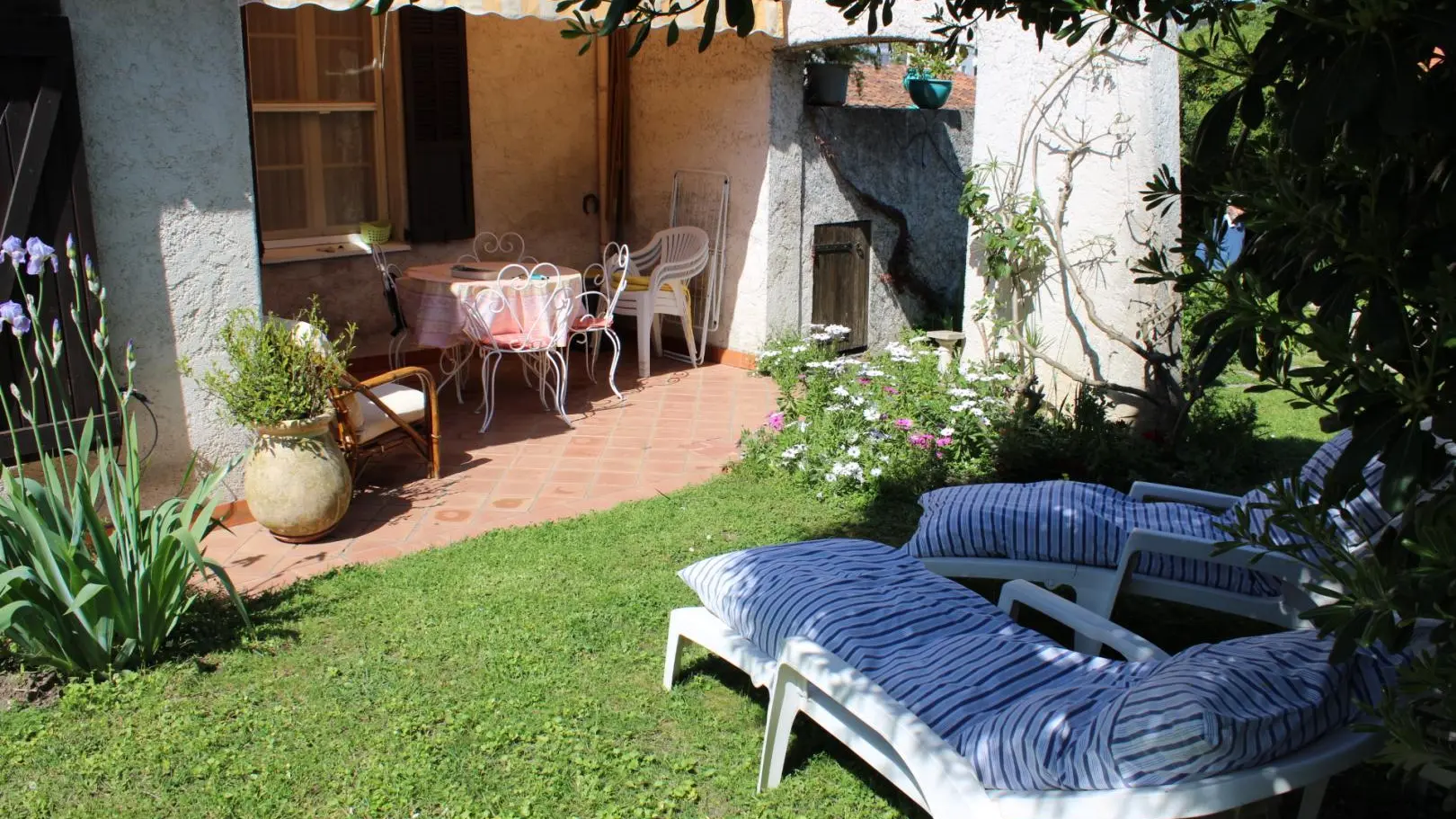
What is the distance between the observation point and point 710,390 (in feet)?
27.2

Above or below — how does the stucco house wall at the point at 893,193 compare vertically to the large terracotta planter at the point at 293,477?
above

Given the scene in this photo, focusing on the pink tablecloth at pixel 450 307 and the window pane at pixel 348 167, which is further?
the window pane at pixel 348 167

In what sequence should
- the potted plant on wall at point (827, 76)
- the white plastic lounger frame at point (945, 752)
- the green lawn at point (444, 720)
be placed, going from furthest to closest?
the potted plant on wall at point (827, 76) → the green lawn at point (444, 720) → the white plastic lounger frame at point (945, 752)

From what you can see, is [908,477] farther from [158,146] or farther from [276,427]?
[158,146]

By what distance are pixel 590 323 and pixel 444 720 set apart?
443 cm

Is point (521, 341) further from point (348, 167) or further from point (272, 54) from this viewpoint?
point (272, 54)

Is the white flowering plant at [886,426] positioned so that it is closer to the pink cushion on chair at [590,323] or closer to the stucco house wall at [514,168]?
the pink cushion on chair at [590,323]

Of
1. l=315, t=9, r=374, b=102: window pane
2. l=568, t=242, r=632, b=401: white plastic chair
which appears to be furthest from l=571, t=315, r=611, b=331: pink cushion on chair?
l=315, t=9, r=374, b=102: window pane

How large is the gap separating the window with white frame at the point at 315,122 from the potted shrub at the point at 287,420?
11.5 ft

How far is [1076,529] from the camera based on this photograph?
13.3 ft

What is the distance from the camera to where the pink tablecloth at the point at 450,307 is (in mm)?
7047

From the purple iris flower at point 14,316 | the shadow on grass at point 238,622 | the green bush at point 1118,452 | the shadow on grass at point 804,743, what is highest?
the purple iris flower at point 14,316

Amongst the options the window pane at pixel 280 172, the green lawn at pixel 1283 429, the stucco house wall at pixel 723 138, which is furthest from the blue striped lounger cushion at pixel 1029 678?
the window pane at pixel 280 172

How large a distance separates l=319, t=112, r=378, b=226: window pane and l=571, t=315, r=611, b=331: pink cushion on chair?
7.11 feet
